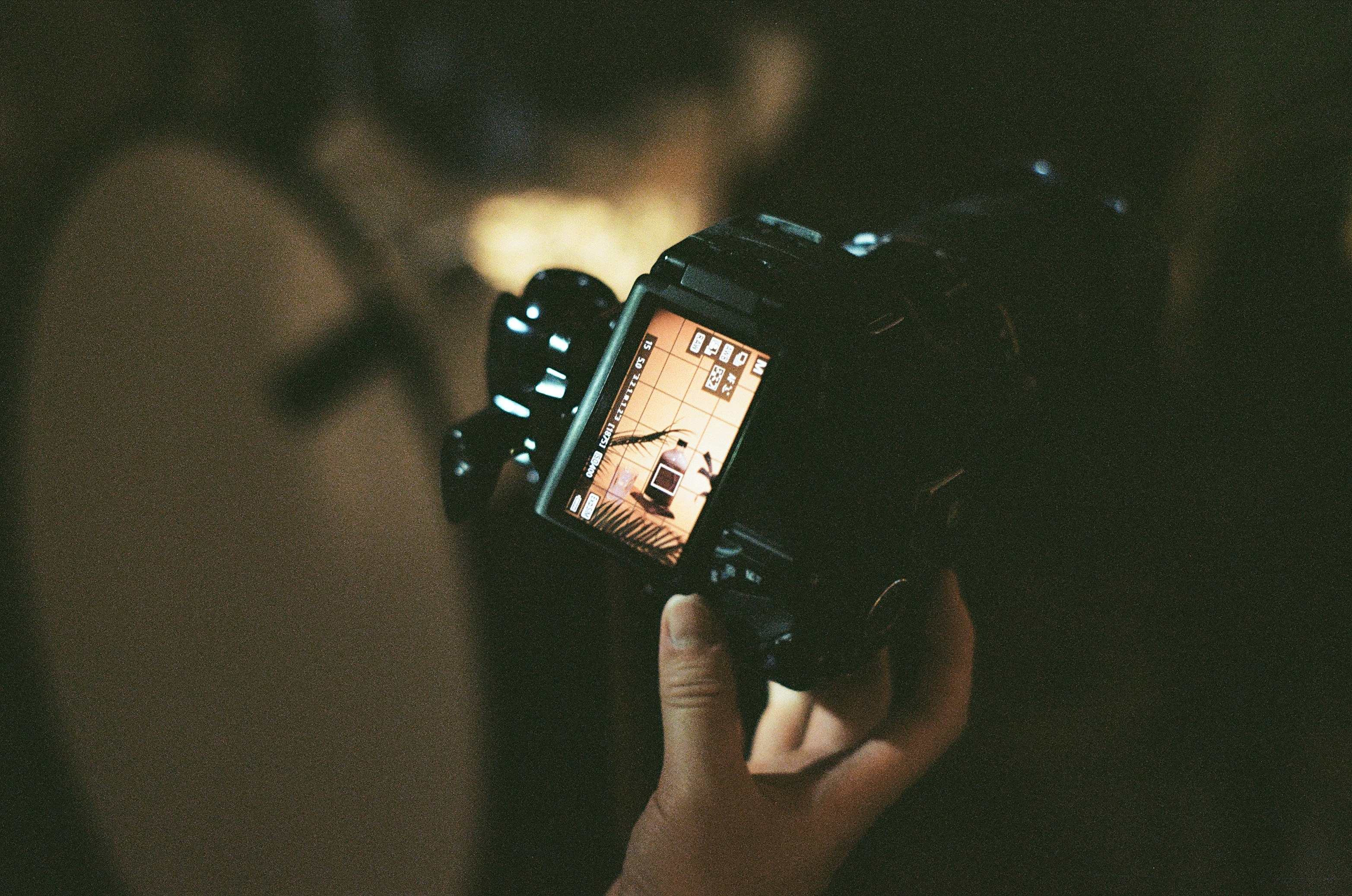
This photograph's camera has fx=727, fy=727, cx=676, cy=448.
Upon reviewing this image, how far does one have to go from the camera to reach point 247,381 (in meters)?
0.91

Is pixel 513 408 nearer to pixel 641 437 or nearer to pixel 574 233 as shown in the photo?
pixel 641 437

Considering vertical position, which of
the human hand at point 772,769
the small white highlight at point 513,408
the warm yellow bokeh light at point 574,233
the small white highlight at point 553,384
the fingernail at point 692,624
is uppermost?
the warm yellow bokeh light at point 574,233

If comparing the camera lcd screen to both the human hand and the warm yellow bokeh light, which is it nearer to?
the human hand

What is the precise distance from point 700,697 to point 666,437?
18 cm

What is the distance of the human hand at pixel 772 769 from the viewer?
487 mm

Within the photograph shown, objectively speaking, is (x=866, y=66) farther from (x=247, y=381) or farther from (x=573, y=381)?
(x=247, y=381)

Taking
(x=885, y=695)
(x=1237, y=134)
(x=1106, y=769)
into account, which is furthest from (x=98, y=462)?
(x=1237, y=134)

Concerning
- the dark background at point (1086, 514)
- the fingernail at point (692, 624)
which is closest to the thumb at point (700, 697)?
the fingernail at point (692, 624)

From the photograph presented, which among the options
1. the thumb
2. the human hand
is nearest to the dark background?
the human hand

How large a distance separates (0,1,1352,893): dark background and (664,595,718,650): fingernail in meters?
0.46

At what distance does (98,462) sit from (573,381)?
0.78 metres

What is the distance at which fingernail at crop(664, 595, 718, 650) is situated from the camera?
48cm

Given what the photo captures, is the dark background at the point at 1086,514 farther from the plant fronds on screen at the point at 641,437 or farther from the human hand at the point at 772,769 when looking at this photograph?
the plant fronds on screen at the point at 641,437

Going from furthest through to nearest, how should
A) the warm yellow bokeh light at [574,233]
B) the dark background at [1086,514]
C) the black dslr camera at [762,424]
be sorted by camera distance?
the warm yellow bokeh light at [574,233]
the dark background at [1086,514]
the black dslr camera at [762,424]
